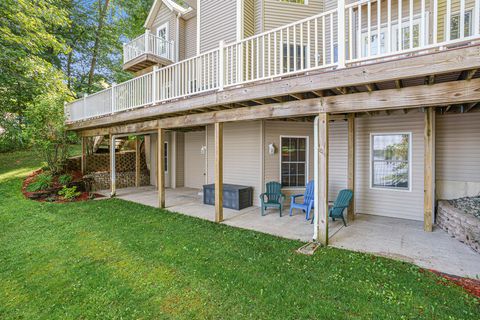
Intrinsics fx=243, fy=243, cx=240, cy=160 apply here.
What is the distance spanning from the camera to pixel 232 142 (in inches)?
331

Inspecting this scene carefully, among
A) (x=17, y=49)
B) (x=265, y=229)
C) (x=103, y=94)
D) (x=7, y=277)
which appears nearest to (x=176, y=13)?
(x=103, y=94)

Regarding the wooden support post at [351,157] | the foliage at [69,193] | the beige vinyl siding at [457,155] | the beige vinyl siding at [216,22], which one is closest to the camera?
the beige vinyl siding at [457,155]

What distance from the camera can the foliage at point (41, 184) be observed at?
893 centimetres

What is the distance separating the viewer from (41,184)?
909 centimetres

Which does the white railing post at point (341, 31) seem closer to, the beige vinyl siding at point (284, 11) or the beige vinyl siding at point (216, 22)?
the beige vinyl siding at point (284, 11)

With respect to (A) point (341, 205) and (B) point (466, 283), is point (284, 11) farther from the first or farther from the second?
(B) point (466, 283)

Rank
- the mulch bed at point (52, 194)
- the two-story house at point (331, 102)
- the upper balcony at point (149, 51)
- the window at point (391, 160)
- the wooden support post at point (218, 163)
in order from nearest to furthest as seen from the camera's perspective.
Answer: the two-story house at point (331, 102)
the wooden support post at point (218, 163)
the window at point (391, 160)
the mulch bed at point (52, 194)
the upper balcony at point (149, 51)

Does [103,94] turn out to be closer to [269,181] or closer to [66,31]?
[269,181]

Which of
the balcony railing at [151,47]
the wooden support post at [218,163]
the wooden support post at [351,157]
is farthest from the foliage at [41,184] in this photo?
the wooden support post at [351,157]

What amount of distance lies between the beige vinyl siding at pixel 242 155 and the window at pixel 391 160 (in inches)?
128

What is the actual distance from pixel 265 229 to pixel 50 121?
9.86 meters

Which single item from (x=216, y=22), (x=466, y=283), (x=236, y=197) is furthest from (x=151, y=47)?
(x=466, y=283)

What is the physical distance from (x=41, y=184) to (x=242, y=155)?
7.63 meters

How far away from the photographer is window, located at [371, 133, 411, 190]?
6.32 metres
